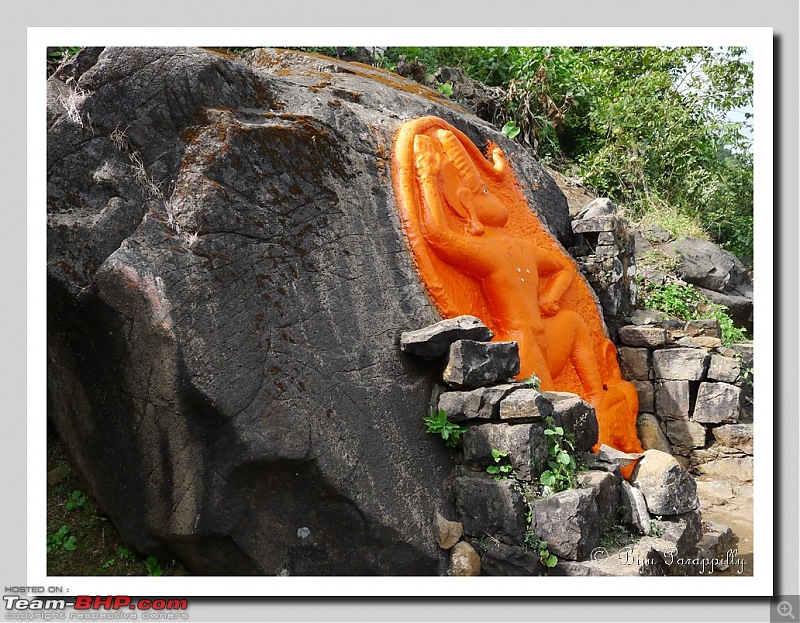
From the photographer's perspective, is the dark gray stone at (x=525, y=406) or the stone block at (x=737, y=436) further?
the stone block at (x=737, y=436)

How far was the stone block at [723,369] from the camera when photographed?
303 inches

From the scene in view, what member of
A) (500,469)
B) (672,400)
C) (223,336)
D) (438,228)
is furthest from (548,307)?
(223,336)

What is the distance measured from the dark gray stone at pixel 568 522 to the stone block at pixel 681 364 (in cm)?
359

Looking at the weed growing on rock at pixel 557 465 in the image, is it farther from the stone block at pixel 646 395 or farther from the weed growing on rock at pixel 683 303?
the weed growing on rock at pixel 683 303

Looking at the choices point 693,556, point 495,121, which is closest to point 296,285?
point 693,556

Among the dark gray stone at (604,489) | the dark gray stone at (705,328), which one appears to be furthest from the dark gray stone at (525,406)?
the dark gray stone at (705,328)

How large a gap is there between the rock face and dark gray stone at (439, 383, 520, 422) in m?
0.20

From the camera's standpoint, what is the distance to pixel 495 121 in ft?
39.5

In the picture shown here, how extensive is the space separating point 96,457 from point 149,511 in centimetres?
56

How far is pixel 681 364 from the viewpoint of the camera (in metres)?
7.86

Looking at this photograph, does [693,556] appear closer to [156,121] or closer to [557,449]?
[557,449]

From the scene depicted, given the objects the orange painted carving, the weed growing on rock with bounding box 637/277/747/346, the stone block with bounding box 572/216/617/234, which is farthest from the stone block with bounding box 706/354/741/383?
the stone block with bounding box 572/216/617/234

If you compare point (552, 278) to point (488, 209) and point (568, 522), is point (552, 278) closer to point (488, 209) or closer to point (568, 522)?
point (488, 209)

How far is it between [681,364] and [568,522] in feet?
12.8
